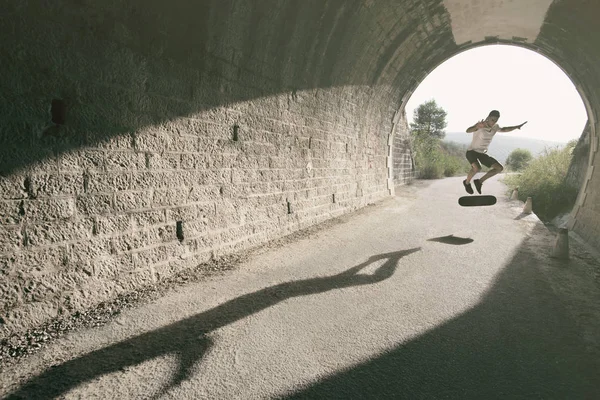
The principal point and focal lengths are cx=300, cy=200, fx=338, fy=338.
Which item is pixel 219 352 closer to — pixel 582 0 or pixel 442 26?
pixel 582 0

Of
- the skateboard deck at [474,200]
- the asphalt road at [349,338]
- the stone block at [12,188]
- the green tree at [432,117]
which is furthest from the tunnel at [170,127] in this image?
the green tree at [432,117]

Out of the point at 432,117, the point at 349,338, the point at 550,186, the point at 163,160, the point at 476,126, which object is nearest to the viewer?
the point at 349,338

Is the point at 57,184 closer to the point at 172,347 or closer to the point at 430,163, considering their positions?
the point at 172,347

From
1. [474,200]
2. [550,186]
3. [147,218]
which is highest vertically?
[147,218]

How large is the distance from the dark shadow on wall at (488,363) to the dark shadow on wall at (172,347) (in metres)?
1.02

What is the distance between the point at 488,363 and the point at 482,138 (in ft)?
17.4

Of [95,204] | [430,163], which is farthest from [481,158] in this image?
[430,163]

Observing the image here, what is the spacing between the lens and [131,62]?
141 inches

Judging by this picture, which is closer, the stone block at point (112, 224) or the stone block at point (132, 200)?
the stone block at point (112, 224)

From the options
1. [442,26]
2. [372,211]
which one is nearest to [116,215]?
[372,211]

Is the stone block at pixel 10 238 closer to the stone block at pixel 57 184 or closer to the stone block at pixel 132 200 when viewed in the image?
the stone block at pixel 57 184

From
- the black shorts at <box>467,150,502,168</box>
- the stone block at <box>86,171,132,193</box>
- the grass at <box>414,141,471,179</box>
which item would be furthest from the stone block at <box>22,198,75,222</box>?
the grass at <box>414,141,471,179</box>

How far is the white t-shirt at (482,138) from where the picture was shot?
6.53 m

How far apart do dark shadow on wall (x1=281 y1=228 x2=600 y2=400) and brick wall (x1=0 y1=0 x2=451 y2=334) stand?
2384mm
